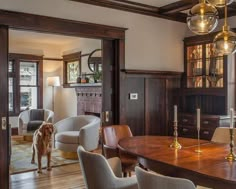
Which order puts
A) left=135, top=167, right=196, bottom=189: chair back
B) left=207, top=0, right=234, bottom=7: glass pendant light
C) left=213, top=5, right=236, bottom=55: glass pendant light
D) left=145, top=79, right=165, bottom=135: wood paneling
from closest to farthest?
left=135, top=167, right=196, bottom=189: chair back → left=207, top=0, right=234, bottom=7: glass pendant light → left=213, top=5, right=236, bottom=55: glass pendant light → left=145, top=79, right=165, bottom=135: wood paneling

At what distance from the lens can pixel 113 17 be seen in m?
4.58

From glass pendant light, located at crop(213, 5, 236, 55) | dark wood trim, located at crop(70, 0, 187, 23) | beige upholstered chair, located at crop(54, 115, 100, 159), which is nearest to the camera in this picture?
glass pendant light, located at crop(213, 5, 236, 55)

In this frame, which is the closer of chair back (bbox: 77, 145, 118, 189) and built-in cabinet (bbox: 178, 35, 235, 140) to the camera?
chair back (bbox: 77, 145, 118, 189)

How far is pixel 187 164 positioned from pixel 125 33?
A: 296 centimetres

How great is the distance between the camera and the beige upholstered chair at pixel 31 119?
747 centimetres

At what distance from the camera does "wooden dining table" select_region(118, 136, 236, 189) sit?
194 centimetres

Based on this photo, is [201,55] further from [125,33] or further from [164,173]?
[164,173]

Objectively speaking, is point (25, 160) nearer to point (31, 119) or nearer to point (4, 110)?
point (4, 110)

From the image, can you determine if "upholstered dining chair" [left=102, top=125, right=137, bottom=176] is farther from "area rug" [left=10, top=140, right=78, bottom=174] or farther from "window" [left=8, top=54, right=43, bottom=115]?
"window" [left=8, top=54, right=43, bottom=115]

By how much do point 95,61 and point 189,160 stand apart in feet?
16.6

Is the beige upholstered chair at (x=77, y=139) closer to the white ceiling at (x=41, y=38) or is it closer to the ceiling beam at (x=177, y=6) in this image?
the ceiling beam at (x=177, y=6)

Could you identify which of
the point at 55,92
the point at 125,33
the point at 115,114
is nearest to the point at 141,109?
the point at 115,114

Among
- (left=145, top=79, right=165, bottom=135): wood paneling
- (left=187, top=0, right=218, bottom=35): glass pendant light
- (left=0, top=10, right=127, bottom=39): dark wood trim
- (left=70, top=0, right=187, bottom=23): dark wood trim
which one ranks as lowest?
(left=145, top=79, right=165, bottom=135): wood paneling

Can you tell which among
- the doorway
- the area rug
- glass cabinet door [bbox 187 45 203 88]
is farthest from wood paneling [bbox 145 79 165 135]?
the doorway
